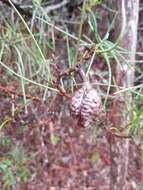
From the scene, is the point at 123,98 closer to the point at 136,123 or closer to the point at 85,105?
the point at 136,123

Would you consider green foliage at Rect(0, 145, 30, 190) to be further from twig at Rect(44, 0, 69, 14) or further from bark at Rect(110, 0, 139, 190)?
twig at Rect(44, 0, 69, 14)

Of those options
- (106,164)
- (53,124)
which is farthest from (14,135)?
(106,164)

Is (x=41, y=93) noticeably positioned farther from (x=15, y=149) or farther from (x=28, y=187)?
(x=28, y=187)

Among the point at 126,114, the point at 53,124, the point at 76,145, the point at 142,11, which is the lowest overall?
the point at 76,145

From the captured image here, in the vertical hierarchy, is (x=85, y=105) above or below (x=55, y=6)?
below

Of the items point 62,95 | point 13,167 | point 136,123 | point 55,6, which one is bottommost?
point 13,167

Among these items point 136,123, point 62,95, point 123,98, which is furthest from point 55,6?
point 62,95
